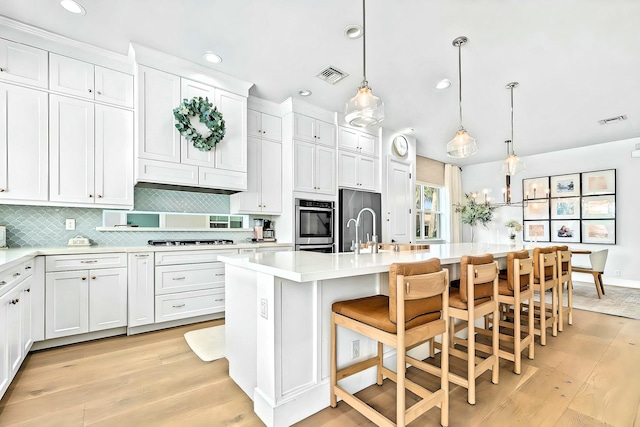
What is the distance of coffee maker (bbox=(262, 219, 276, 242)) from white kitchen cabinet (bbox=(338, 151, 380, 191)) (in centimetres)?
120

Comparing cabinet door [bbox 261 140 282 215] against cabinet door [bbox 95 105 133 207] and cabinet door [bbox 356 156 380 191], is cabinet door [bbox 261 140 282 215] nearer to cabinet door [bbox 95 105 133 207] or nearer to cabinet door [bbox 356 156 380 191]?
cabinet door [bbox 356 156 380 191]

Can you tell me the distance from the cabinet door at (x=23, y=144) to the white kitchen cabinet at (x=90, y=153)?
0.20 feet

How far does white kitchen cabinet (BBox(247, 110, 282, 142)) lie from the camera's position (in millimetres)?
3928

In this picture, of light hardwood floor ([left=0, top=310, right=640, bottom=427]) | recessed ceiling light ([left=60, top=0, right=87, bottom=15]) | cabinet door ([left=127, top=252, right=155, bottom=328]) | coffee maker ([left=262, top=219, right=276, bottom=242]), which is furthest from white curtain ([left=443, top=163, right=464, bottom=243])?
recessed ceiling light ([left=60, top=0, right=87, bottom=15])

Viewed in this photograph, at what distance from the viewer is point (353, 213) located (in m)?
4.71

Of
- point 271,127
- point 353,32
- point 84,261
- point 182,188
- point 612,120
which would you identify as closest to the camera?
point 353,32

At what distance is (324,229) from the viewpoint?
435 cm

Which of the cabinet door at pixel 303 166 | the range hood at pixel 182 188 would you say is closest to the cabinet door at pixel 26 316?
the range hood at pixel 182 188

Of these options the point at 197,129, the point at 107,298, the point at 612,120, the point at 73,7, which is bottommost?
the point at 107,298

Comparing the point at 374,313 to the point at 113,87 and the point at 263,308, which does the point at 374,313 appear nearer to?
the point at 263,308

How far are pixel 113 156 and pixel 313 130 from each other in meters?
2.44

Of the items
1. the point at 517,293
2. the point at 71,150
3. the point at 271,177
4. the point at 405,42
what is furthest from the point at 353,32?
the point at 71,150

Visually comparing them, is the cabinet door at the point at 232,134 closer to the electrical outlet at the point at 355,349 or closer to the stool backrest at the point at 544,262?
the electrical outlet at the point at 355,349

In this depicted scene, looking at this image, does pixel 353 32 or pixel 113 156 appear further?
pixel 113 156
